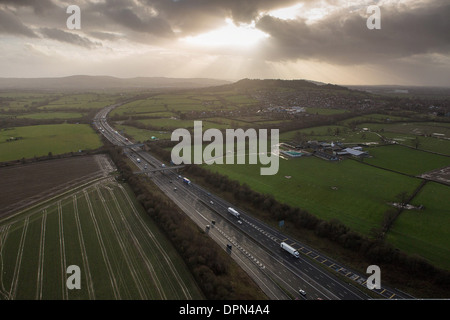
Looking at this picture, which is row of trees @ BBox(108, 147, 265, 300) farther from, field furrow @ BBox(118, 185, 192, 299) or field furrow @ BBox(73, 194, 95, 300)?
field furrow @ BBox(73, 194, 95, 300)

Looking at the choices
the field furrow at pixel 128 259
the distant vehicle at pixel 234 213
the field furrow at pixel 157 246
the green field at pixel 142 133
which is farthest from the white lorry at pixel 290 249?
the green field at pixel 142 133

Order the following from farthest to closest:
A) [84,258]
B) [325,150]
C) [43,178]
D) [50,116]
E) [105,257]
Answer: [50,116], [325,150], [43,178], [105,257], [84,258]

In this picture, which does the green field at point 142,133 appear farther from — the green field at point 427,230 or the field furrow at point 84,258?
the green field at point 427,230

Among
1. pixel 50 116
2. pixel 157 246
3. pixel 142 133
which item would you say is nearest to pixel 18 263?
pixel 157 246

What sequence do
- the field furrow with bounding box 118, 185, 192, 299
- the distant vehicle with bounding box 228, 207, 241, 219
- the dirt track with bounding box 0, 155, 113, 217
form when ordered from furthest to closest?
the dirt track with bounding box 0, 155, 113, 217 < the distant vehicle with bounding box 228, 207, 241, 219 < the field furrow with bounding box 118, 185, 192, 299

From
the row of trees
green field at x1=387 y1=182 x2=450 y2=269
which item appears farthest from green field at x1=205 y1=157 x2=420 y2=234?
the row of trees

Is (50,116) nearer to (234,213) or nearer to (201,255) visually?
(234,213)
